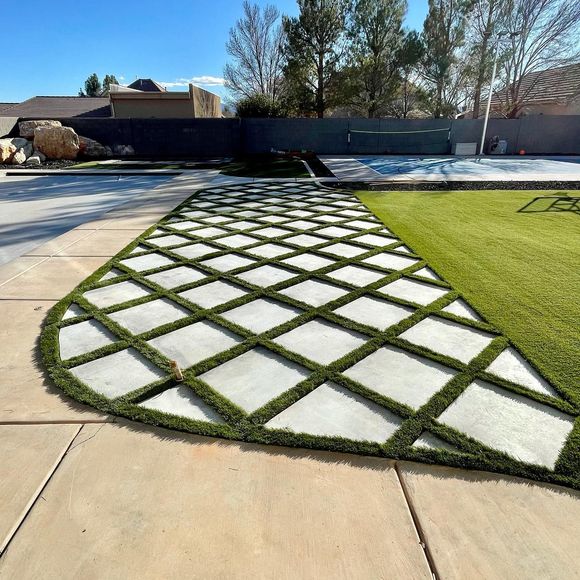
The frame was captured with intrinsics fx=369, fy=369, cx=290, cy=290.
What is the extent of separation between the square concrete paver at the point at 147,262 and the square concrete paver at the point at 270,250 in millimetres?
865

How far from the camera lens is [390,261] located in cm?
362

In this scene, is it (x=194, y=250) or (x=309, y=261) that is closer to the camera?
(x=309, y=261)

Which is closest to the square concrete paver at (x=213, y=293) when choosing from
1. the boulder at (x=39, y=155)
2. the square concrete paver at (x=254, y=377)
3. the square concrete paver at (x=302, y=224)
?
the square concrete paver at (x=254, y=377)

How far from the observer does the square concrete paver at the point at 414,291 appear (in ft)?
9.27

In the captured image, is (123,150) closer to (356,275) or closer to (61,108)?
(61,108)

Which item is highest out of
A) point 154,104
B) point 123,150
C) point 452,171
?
point 154,104

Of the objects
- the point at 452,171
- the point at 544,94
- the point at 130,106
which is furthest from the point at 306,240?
the point at 544,94

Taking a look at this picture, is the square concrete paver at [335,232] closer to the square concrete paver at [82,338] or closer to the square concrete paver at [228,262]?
the square concrete paver at [228,262]

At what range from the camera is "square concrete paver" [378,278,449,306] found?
2825mm

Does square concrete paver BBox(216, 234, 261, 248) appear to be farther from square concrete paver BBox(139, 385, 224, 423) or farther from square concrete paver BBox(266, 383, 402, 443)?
square concrete paver BBox(266, 383, 402, 443)

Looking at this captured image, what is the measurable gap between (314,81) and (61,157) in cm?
1163

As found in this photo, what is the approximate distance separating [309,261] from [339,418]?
2.16m

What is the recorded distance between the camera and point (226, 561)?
110 cm

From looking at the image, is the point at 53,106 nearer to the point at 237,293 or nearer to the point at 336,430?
the point at 237,293
